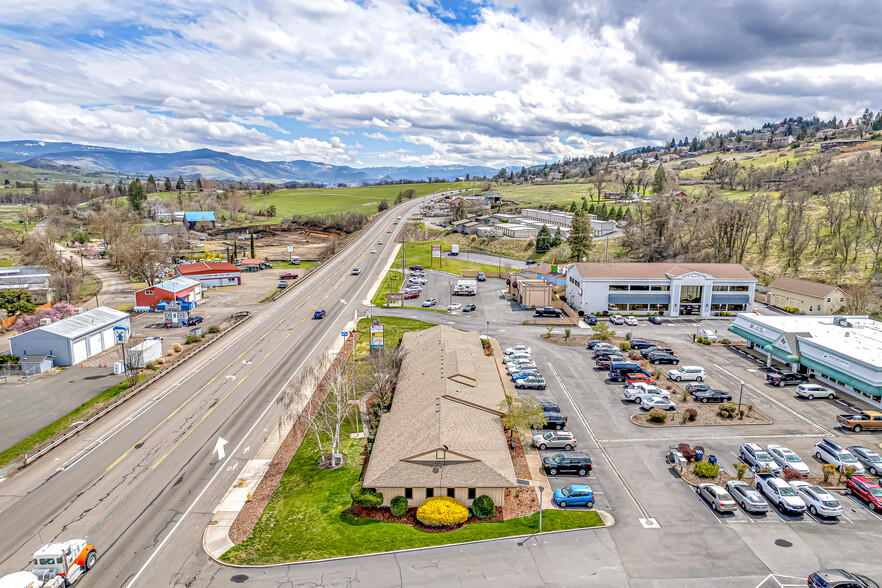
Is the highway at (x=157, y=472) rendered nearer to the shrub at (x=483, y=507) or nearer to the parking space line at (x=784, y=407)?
the shrub at (x=483, y=507)

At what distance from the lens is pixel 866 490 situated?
107 feet

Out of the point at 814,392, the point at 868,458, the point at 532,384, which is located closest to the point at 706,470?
the point at 868,458

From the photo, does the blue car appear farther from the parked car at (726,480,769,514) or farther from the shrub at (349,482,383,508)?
the shrub at (349,482,383,508)

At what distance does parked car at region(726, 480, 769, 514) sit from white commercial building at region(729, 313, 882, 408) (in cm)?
2406

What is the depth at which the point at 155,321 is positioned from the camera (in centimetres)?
7562

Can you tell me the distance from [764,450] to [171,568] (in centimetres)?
4149

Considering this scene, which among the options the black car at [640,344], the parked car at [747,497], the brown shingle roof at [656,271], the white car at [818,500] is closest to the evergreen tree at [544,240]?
the brown shingle roof at [656,271]

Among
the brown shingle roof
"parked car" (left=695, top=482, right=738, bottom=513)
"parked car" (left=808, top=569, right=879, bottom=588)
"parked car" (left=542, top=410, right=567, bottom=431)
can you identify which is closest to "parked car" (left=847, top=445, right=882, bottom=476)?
"parked car" (left=695, top=482, right=738, bottom=513)

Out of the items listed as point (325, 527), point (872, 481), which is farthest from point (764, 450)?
point (325, 527)

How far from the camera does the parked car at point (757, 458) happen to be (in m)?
35.5

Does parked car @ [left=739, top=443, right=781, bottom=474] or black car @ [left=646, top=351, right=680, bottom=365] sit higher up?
black car @ [left=646, top=351, right=680, bottom=365]

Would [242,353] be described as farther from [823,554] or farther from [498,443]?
[823,554]

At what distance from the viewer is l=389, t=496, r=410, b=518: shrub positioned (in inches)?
1221

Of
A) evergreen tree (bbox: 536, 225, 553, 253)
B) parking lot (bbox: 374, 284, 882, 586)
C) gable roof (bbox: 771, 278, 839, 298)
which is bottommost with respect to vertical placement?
parking lot (bbox: 374, 284, 882, 586)
